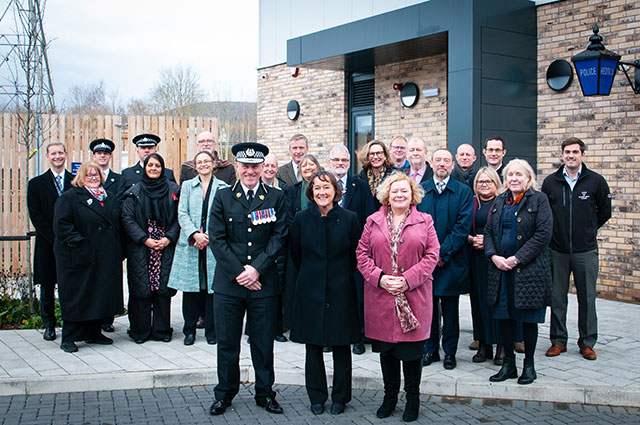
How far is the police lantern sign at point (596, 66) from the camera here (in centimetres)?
816

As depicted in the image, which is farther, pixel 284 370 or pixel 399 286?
pixel 284 370

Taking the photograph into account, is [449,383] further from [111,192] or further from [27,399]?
[111,192]

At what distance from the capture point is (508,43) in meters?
10.0

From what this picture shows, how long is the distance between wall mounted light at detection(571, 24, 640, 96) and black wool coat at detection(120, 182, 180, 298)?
5.47 m

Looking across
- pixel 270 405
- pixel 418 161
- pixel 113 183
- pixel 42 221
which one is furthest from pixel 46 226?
pixel 418 161

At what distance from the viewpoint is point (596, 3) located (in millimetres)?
9562

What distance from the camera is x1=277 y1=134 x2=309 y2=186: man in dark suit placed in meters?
8.21

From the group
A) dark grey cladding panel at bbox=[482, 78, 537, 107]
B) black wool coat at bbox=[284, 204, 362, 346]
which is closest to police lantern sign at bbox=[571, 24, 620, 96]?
dark grey cladding panel at bbox=[482, 78, 537, 107]

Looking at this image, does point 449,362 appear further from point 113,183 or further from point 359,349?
point 113,183

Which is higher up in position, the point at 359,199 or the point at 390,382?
the point at 359,199

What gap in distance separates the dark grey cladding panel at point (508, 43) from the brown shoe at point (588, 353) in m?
4.97

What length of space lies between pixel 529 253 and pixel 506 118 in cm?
470

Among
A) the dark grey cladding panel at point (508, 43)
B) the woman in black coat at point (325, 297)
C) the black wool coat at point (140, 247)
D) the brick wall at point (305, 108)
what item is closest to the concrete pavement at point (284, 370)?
the black wool coat at point (140, 247)

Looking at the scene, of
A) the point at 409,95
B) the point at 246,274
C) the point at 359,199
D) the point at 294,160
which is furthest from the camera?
the point at 409,95
